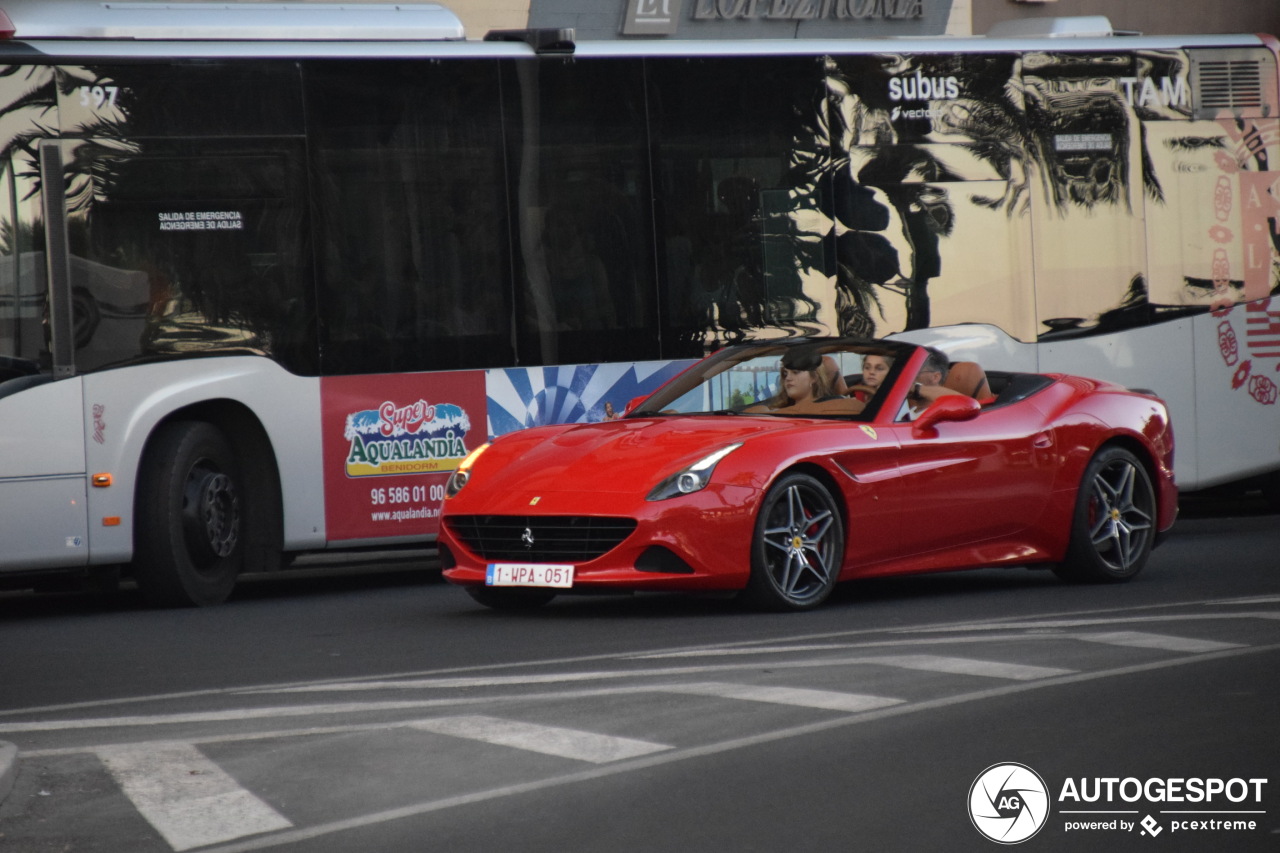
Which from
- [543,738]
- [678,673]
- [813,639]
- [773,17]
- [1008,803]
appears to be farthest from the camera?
[773,17]

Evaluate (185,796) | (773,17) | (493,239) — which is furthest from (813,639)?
(773,17)

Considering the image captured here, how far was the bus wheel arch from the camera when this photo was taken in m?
11.5

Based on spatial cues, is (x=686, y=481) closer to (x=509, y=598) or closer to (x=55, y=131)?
(x=509, y=598)

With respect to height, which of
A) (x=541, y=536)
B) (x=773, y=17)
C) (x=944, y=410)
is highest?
(x=773, y=17)

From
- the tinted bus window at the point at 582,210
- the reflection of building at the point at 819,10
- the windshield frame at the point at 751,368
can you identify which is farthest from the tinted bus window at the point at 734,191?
the reflection of building at the point at 819,10

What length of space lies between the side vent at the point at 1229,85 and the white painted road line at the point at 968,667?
8.12 meters

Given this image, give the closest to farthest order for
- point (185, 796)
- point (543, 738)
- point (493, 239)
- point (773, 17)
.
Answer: point (185, 796) < point (543, 738) < point (493, 239) < point (773, 17)

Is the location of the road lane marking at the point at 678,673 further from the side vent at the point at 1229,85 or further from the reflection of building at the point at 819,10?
the reflection of building at the point at 819,10

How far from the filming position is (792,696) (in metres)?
7.47

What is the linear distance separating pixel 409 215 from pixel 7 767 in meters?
6.81

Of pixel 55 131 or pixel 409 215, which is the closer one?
pixel 55 131

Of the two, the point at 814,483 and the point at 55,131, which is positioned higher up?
the point at 55,131

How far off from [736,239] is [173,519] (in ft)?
13.6

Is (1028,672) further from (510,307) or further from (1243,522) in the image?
(1243,522)
